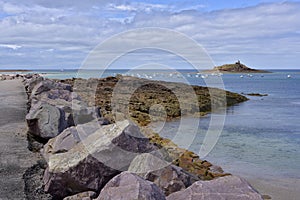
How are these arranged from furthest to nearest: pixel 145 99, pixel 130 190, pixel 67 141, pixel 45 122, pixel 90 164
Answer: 1. pixel 145 99
2. pixel 45 122
3. pixel 67 141
4. pixel 90 164
5. pixel 130 190

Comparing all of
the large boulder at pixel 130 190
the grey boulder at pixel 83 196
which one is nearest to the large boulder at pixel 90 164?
the grey boulder at pixel 83 196

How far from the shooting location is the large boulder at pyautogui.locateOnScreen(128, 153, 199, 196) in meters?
4.92

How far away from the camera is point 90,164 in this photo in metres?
5.17

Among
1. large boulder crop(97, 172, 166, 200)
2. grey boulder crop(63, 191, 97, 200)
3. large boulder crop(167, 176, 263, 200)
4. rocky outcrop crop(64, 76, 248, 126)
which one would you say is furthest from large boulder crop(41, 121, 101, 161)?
rocky outcrop crop(64, 76, 248, 126)

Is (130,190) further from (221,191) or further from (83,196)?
(83,196)

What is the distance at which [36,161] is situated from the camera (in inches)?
245

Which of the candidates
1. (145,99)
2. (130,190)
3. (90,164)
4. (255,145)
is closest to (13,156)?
(90,164)

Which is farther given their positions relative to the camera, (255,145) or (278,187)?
(255,145)

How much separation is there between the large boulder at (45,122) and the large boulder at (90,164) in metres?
1.94

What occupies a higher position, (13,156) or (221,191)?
(221,191)

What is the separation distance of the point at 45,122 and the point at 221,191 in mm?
4476

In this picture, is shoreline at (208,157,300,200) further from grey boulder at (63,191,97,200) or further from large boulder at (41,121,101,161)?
grey boulder at (63,191,97,200)

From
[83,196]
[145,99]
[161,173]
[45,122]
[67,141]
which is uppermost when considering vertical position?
[45,122]

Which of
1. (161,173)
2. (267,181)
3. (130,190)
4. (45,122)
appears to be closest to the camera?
(130,190)
